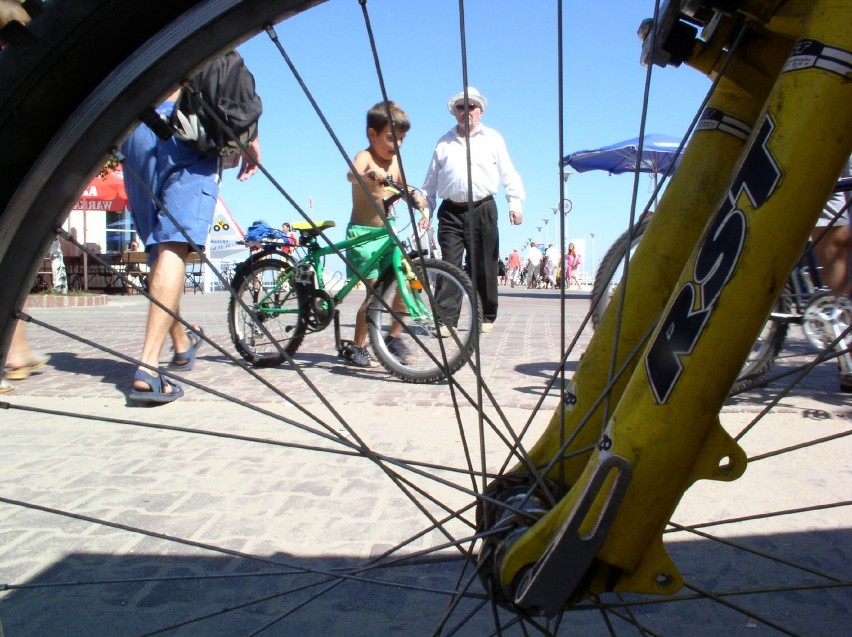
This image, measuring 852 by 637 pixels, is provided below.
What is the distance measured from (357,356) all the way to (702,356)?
4.41m

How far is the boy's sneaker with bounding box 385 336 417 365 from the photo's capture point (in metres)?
5.05

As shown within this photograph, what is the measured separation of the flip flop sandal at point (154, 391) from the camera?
398 centimetres

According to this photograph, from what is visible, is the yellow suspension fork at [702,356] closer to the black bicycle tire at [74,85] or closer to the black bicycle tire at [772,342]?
the black bicycle tire at [74,85]

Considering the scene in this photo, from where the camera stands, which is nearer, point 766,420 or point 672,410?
point 672,410

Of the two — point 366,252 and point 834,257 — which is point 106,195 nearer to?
point 366,252

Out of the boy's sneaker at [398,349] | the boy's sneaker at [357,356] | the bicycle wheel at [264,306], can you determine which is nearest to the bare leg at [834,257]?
the boy's sneaker at [398,349]

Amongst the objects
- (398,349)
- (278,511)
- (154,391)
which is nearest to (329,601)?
(278,511)

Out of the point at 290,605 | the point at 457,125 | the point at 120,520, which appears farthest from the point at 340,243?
the point at 290,605

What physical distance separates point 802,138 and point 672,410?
15.4 inches

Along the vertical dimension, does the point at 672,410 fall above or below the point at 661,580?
above

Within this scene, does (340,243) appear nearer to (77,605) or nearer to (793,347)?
(793,347)

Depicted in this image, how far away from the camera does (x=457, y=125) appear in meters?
6.11

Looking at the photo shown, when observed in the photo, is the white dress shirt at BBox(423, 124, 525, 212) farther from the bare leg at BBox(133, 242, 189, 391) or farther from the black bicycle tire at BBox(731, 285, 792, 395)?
the black bicycle tire at BBox(731, 285, 792, 395)

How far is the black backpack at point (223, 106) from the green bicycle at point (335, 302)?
1.43 metres
